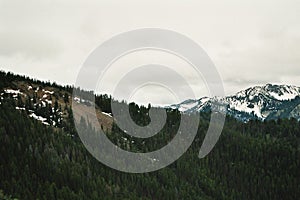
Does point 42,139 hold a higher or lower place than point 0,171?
higher

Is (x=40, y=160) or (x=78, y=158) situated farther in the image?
(x=78, y=158)

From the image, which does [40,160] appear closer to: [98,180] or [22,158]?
[22,158]

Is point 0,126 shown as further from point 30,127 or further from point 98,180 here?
point 98,180

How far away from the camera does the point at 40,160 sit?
174375 millimetres

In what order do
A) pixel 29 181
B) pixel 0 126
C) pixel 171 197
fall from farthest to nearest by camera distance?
pixel 171 197 < pixel 0 126 < pixel 29 181

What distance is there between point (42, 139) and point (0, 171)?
27.8 m

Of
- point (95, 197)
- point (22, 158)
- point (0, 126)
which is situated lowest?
point (95, 197)

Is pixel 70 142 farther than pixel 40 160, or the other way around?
pixel 70 142

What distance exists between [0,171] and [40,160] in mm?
18492

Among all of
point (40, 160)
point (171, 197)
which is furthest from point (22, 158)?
point (171, 197)

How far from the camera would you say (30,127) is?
189 m

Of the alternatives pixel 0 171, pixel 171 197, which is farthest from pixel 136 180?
pixel 0 171

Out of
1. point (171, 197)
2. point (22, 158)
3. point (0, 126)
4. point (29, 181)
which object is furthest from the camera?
point (171, 197)

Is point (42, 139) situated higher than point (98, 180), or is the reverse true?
point (42, 139)
